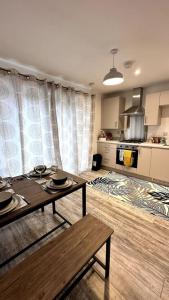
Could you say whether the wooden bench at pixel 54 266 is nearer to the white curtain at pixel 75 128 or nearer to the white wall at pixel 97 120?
the white curtain at pixel 75 128

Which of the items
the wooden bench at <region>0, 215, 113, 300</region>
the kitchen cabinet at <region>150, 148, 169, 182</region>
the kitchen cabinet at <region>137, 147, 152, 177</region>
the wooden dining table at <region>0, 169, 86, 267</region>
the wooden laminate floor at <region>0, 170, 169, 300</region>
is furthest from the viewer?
the kitchen cabinet at <region>137, 147, 152, 177</region>

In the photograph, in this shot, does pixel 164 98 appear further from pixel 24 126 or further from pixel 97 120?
pixel 24 126

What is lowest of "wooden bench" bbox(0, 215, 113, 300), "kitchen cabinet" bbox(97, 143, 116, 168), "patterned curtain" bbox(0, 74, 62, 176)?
"wooden bench" bbox(0, 215, 113, 300)

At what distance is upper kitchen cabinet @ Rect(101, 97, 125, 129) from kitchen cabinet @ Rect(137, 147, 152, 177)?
115 centimetres

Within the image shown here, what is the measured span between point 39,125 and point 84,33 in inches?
68.8

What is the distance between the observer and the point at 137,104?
13.0 ft

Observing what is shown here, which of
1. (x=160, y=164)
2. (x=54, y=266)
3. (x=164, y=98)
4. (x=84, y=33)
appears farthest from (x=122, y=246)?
(x=164, y=98)

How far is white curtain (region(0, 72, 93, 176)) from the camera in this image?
2461 millimetres

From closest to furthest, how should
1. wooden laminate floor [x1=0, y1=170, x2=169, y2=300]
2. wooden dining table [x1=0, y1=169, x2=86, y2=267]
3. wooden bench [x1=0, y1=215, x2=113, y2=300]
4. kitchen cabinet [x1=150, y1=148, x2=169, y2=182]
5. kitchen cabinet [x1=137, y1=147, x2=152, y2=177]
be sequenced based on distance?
wooden bench [x1=0, y1=215, x2=113, y2=300] → wooden dining table [x1=0, y1=169, x2=86, y2=267] → wooden laminate floor [x1=0, y1=170, x2=169, y2=300] → kitchen cabinet [x1=150, y1=148, x2=169, y2=182] → kitchen cabinet [x1=137, y1=147, x2=152, y2=177]

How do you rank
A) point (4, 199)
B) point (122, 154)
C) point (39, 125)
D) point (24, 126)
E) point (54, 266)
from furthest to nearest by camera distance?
point (122, 154), point (39, 125), point (24, 126), point (4, 199), point (54, 266)

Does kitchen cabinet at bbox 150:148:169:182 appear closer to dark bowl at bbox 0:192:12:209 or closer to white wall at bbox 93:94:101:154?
white wall at bbox 93:94:101:154

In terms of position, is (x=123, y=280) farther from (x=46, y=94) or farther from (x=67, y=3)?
(x=46, y=94)

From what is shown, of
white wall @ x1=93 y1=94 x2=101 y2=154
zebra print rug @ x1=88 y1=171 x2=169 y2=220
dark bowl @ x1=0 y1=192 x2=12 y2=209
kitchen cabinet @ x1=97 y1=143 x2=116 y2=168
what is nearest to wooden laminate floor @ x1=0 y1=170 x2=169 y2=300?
zebra print rug @ x1=88 y1=171 x2=169 y2=220

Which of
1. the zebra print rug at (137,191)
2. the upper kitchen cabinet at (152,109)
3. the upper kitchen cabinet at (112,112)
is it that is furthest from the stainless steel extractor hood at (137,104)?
the zebra print rug at (137,191)
